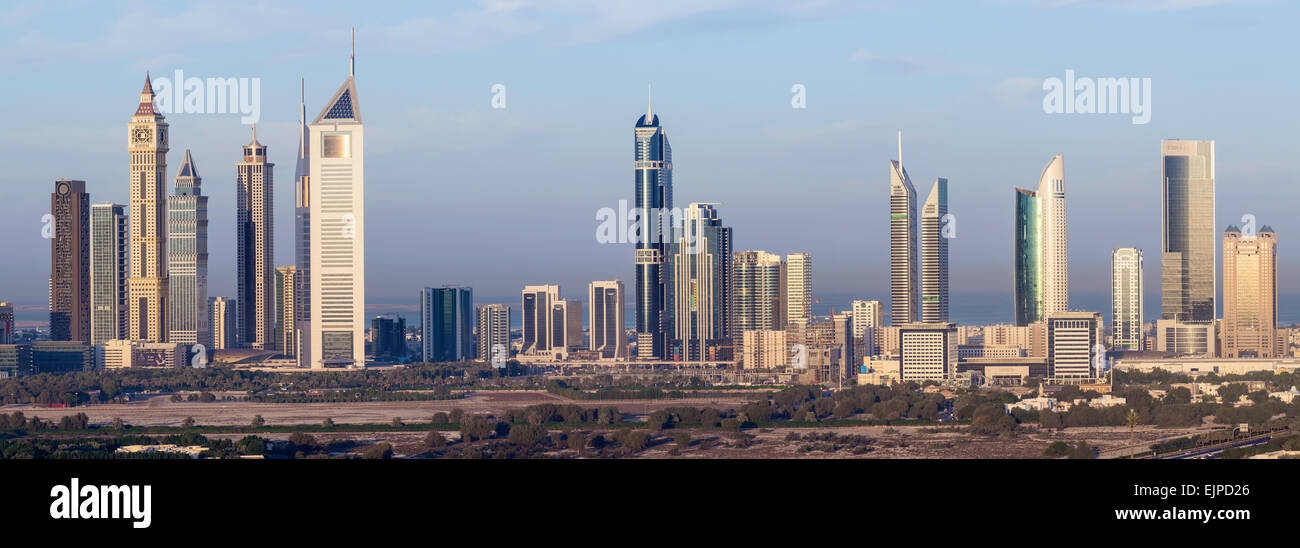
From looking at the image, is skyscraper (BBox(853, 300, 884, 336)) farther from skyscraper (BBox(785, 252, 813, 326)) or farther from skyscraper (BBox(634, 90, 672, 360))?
skyscraper (BBox(634, 90, 672, 360))

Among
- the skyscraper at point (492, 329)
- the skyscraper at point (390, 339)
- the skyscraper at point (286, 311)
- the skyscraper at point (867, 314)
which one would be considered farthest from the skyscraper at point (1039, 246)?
the skyscraper at point (286, 311)

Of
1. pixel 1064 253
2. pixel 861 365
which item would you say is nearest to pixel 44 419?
pixel 861 365

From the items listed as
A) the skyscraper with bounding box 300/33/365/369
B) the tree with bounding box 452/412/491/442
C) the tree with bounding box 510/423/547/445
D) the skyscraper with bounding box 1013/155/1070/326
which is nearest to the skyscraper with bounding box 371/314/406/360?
the skyscraper with bounding box 300/33/365/369

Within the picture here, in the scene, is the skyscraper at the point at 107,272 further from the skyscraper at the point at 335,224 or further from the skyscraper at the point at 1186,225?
the skyscraper at the point at 1186,225

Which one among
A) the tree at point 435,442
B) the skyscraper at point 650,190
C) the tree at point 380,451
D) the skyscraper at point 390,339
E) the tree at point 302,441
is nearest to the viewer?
the tree at point 380,451

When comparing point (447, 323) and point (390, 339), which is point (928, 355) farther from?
point (390, 339)
